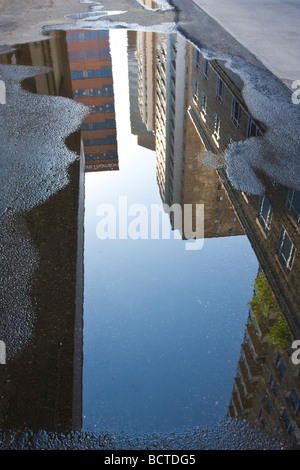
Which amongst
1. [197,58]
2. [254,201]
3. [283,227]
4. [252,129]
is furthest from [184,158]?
[197,58]

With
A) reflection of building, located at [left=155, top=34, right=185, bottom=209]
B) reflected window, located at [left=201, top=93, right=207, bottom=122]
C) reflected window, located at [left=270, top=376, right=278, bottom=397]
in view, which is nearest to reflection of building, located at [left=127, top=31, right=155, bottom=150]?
reflection of building, located at [left=155, top=34, right=185, bottom=209]

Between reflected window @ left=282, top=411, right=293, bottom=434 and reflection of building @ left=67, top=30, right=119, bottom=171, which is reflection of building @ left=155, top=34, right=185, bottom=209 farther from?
reflected window @ left=282, top=411, right=293, bottom=434

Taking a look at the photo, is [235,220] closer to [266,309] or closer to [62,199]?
[266,309]

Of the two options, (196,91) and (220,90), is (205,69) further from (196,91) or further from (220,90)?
(220,90)

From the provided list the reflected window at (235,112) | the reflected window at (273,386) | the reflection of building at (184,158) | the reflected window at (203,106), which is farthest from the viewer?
the reflected window at (203,106)

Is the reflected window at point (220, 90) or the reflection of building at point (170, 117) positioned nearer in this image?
the reflection of building at point (170, 117)

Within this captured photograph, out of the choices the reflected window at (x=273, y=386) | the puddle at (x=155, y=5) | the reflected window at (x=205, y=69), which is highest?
the puddle at (x=155, y=5)

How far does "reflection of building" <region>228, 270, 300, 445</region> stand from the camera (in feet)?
10.8

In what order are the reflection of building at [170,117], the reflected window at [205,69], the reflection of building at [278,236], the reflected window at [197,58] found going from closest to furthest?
the reflection of building at [278,236] < the reflection of building at [170,117] < the reflected window at [205,69] < the reflected window at [197,58]

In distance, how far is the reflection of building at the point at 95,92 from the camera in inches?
291

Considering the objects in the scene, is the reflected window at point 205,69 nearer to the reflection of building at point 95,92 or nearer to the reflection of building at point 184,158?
the reflection of building at point 184,158

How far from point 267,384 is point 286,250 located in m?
2.11

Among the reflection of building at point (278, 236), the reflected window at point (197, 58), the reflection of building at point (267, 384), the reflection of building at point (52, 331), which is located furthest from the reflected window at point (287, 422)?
the reflected window at point (197, 58)
